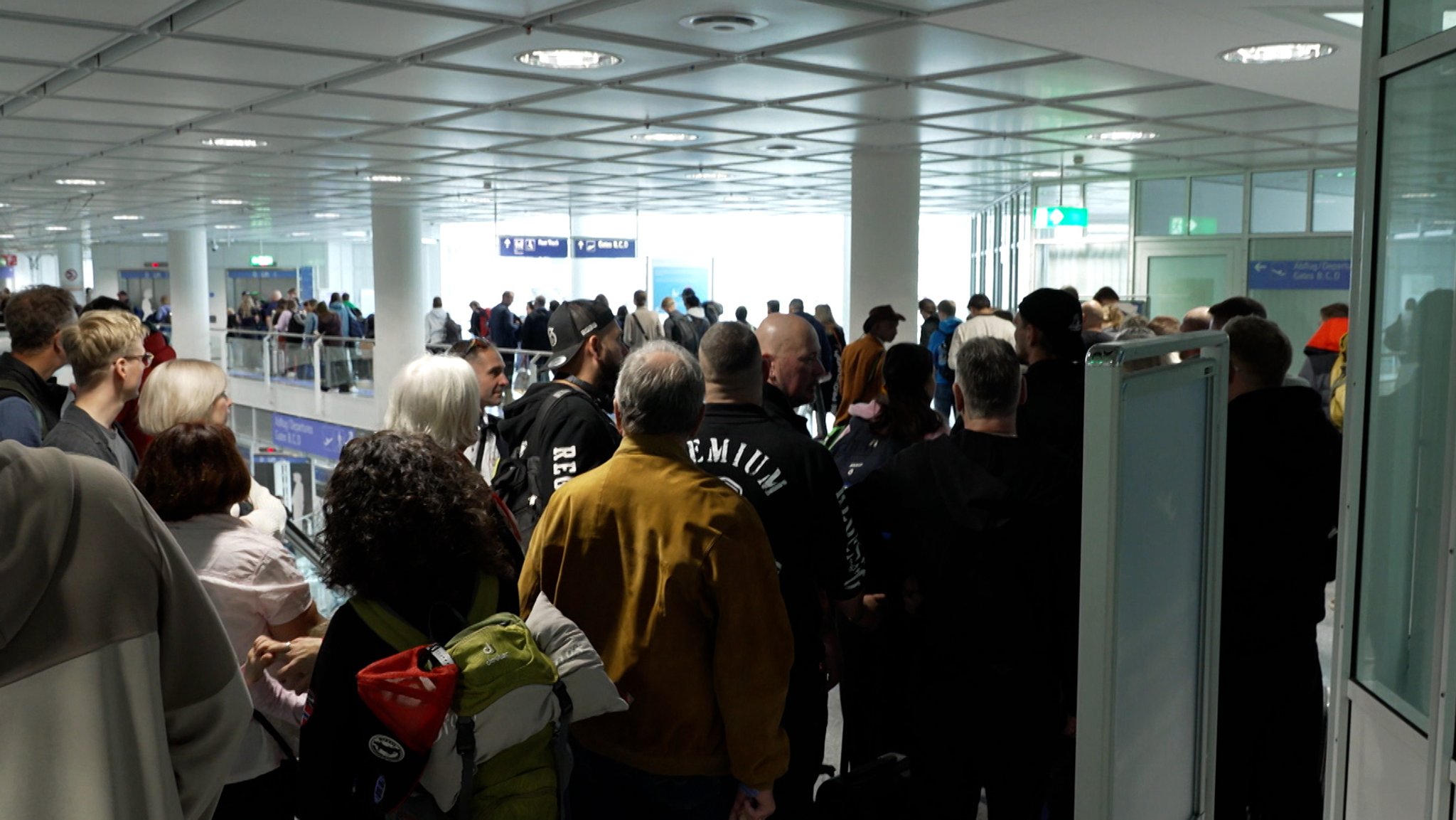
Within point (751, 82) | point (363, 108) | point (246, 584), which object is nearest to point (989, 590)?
point (246, 584)

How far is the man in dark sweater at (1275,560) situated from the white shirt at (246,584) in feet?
8.83

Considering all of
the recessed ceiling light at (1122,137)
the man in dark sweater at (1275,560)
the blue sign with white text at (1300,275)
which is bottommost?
the man in dark sweater at (1275,560)

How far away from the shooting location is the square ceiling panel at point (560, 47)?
5977 millimetres

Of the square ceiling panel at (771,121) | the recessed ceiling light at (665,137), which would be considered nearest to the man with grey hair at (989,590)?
the square ceiling panel at (771,121)

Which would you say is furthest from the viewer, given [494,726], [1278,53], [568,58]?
[568,58]

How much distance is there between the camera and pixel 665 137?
10.1 meters

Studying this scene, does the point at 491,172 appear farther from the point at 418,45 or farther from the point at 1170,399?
the point at 1170,399

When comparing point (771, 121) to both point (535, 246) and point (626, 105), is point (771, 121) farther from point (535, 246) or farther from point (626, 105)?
point (535, 246)

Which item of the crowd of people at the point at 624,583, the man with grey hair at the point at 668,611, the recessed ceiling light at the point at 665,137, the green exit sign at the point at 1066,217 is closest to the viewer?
the crowd of people at the point at 624,583

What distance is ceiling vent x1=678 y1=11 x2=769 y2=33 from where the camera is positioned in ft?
17.9

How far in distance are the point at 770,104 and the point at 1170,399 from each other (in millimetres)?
6692

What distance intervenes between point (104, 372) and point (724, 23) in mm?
3198

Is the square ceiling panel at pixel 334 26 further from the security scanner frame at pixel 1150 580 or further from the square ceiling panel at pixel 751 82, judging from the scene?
the security scanner frame at pixel 1150 580

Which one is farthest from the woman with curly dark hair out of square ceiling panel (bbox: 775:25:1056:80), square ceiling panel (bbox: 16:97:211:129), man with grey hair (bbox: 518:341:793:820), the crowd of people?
square ceiling panel (bbox: 16:97:211:129)
